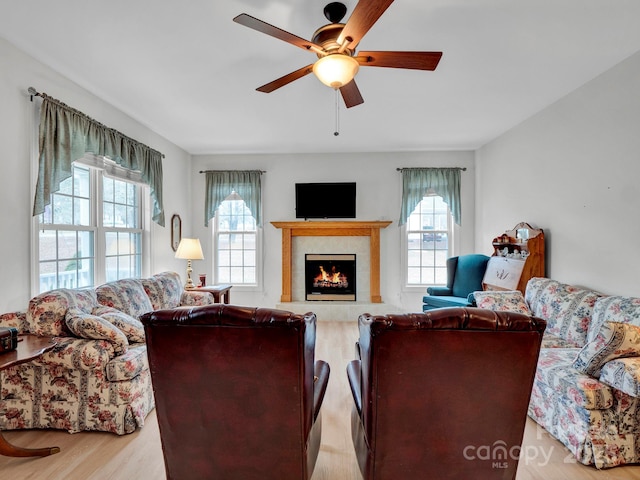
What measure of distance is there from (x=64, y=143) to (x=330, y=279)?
12.6 ft

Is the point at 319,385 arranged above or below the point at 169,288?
below

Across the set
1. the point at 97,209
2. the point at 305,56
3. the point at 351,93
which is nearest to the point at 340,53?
the point at 351,93

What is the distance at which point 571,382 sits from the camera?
78.7 inches

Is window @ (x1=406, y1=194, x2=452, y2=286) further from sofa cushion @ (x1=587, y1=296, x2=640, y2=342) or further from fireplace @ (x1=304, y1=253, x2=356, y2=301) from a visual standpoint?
sofa cushion @ (x1=587, y1=296, x2=640, y2=342)

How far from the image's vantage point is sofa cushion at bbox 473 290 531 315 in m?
3.14

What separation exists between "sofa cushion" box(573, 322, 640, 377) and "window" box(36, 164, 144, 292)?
13.3 ft

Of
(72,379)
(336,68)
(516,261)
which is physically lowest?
(72,379)

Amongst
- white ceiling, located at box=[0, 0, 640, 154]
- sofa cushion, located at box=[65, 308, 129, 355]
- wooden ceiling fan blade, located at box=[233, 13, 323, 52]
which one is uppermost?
white ceiling, located at box=[0, 0, 640, 154]

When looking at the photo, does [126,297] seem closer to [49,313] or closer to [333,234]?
[49,313]

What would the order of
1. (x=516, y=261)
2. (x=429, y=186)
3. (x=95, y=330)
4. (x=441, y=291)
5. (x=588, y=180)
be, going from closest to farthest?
(x=95, y=330)
(x=588, y=180)
(x=516, y=261)
(x=441, y=291)
(x=429, y=186)

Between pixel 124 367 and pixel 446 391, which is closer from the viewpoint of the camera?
pixel 446 391

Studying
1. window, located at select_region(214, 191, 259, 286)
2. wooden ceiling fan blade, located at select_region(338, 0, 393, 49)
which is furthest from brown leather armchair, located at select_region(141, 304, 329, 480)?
window, located at select_region(214, 191, 259, 286)

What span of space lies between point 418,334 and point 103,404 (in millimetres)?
2233

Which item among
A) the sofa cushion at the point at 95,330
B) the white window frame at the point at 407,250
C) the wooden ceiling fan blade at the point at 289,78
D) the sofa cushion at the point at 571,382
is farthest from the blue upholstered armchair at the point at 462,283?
the sofa cushion at the point at 95,330
